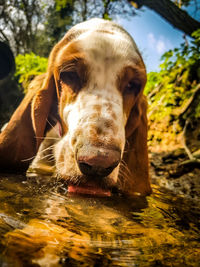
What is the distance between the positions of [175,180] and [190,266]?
2596 mm

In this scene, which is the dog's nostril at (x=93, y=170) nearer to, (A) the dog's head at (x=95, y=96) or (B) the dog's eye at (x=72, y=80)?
(A) the dog's head at (x=95, y=96)

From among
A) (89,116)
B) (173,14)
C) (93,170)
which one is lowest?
(93,170)

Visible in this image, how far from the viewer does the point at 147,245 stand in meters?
0.96

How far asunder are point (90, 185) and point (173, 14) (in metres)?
5.35

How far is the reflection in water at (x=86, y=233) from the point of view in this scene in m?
0.73

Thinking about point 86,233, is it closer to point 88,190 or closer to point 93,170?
point 93,170

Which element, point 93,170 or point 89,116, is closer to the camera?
point 93,170

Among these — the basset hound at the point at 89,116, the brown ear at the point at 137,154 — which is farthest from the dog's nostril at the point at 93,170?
the brown ear at the point at 137,154

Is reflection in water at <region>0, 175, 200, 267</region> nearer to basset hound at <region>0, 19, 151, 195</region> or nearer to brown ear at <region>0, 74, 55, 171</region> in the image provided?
basset hound at <region>0, 19, 151, 195</region>

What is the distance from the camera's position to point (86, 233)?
3.24ft

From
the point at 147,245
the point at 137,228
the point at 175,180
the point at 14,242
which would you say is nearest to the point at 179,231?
the point at 137,228

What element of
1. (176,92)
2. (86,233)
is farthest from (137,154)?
(176,92)

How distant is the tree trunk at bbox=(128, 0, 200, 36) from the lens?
5305 mm

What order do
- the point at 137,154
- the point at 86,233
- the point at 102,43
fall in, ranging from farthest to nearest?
the point at 137,154 → the point at 102,43 → the point at 86,233
